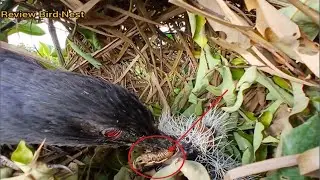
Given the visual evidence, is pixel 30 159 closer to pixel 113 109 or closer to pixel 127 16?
pixel 113 109

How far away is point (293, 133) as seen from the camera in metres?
0.42

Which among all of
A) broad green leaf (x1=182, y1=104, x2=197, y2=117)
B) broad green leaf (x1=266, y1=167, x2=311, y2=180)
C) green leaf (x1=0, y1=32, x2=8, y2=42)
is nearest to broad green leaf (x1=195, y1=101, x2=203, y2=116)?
broad green leaf (x1=182, y1=104, x2=197, y2=117)

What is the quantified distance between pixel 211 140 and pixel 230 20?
4.8 inches

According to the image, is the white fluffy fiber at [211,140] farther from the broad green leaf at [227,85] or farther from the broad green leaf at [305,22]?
the broad green leaf at [305,22]

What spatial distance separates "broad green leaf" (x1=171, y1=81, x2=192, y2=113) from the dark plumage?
10 cm

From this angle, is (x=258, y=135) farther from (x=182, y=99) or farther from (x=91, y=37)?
(x=91, y=37)

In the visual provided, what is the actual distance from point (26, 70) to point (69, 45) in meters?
0.16

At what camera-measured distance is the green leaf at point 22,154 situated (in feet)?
1.50

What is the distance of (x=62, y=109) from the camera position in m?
0.45

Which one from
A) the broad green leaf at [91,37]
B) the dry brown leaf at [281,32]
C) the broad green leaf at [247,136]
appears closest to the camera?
the dry brown leaf at [281,32]

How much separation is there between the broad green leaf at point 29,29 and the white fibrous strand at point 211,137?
8.3 inches

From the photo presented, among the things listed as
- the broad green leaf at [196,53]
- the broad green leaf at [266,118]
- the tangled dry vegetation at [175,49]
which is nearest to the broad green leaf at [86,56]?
the tangled dry vegetation at [175,49]

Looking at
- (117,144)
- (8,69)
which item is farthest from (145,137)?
(8,69)

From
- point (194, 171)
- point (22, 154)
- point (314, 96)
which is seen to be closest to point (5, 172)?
point (22, 154)
